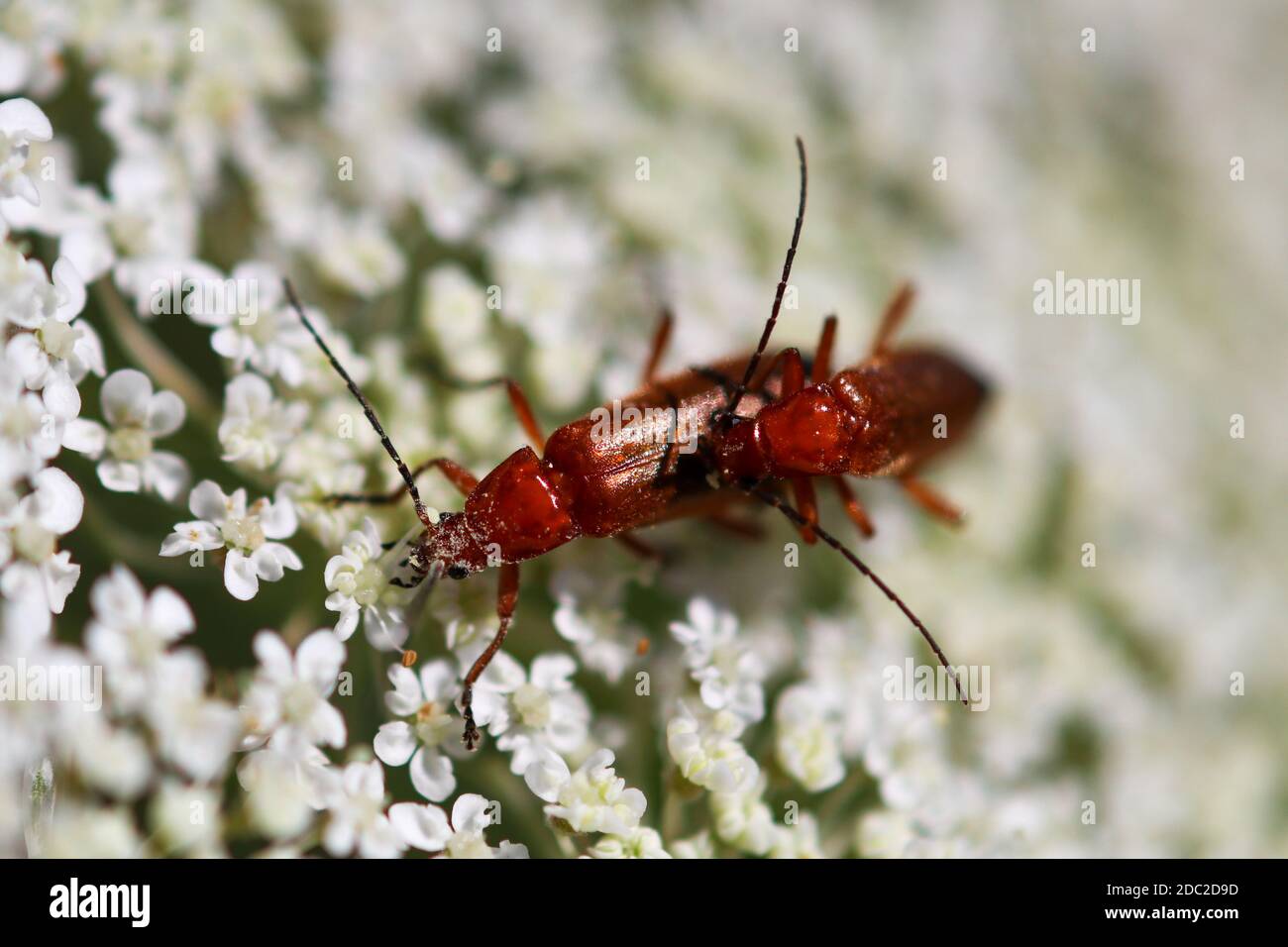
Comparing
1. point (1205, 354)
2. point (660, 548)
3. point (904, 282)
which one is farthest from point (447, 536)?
point (1205, 354)

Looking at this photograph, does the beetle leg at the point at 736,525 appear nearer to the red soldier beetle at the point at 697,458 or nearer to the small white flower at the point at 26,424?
the red soldier beetle at the point at 697,458

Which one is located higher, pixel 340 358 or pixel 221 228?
pixel 221 228

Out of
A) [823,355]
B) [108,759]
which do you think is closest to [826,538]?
[823,355]

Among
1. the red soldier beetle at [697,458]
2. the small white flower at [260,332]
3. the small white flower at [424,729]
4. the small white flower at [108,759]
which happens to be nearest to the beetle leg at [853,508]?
the red soldier beetle at [697,458]

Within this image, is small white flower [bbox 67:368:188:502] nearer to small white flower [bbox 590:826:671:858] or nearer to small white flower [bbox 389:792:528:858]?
small white flower [bbox 389:792:528:858]
